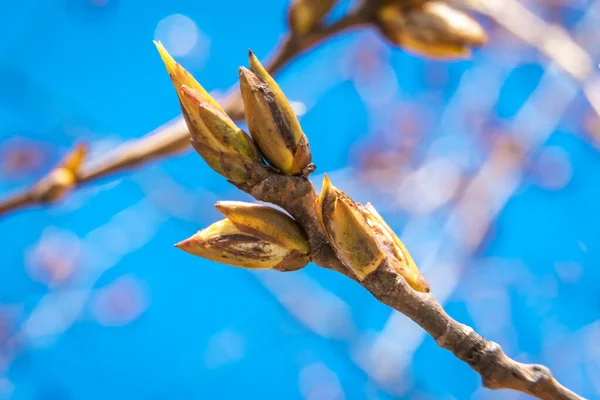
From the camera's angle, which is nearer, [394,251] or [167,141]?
[394,251]

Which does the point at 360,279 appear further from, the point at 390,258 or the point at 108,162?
the point at 108,162

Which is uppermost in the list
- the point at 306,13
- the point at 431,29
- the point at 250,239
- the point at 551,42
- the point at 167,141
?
the point at 551,42

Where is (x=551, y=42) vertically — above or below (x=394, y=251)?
above

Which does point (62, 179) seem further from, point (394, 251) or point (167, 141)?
point (394, 251)

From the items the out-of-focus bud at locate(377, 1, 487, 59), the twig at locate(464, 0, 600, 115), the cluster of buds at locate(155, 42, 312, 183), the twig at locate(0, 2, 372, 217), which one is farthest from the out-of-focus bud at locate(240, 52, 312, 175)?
the twig at locate(464, 0, 600, 115)

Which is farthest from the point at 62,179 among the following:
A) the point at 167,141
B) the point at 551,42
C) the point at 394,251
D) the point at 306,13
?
the point at 551,42

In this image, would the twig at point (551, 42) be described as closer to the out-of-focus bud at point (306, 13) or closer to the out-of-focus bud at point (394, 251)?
the out-of-focus bud at point (306, 13)
